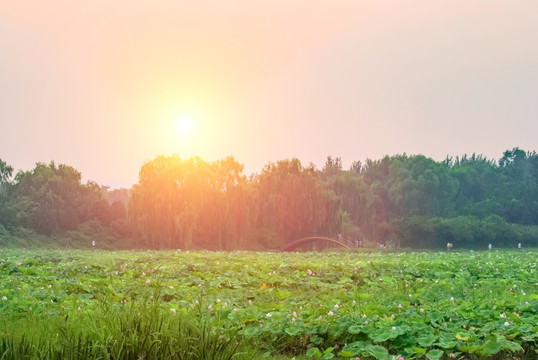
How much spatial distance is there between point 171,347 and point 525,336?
3.41 m

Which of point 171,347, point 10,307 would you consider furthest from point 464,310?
point 10,307

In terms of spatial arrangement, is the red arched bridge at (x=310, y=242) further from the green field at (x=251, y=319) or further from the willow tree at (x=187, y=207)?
the green field at (x=251, y=319)

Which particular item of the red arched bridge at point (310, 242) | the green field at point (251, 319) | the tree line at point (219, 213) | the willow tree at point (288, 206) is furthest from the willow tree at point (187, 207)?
the green field at point (251, 319)

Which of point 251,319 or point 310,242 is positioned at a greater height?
point 310,242

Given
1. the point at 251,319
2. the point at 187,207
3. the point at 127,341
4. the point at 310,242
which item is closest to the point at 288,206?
the point at 310,242

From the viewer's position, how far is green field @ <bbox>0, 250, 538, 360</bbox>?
4.25m

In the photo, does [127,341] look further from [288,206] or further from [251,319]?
[288,206]

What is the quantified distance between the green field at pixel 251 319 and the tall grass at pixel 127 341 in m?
0.01

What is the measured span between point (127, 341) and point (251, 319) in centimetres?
209

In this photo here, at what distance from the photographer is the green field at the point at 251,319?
167 inches

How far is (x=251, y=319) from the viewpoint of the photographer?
235 inches

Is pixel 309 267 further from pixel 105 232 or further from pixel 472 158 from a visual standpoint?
pixel 472 158

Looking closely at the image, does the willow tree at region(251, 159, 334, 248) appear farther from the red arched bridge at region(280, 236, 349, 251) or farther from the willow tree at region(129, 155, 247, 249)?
the willow tree at region(129, 155, 247, 249)

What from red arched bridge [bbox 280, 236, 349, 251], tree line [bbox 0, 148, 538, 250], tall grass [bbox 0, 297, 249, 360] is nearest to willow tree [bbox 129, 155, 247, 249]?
tree line [bbox 0, 148, 538, 250]
